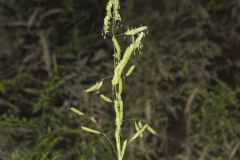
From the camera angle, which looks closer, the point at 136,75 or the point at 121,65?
the point at 121,65

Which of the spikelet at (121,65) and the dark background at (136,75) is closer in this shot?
the spikelet at (121,65)

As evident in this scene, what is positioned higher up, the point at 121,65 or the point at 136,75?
the point at 136,75

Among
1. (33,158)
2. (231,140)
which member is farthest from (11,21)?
(231,140)

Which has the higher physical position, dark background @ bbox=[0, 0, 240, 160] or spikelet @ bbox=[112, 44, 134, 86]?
dark background @ bbox=[0, 0, 240, 160]

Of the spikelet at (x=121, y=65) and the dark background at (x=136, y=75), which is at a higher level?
the dark background at (x=136, y=75)

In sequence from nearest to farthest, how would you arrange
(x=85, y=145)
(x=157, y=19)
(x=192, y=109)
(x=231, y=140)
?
(x=85, y=145) → (x=231, y=140) → (x=192, y=109) → (x=157, y=19)

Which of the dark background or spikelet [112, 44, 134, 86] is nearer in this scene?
spikelet [112, 44, 134, 86]

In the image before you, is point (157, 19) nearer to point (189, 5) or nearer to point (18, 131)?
point (189, 5)

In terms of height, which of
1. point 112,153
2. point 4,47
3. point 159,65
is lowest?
point 112,153
